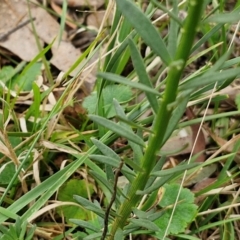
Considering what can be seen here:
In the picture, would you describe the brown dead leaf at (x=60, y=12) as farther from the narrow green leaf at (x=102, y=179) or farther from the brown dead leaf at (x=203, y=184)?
the narrow green leaf at (x=102, y=179)

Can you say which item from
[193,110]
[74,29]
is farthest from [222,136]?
[74,29]

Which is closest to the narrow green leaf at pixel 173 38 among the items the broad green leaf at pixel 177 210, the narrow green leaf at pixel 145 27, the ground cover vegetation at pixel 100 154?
the narrow green leaf at pixel 145 27

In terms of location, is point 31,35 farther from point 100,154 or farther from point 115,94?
point 100,154

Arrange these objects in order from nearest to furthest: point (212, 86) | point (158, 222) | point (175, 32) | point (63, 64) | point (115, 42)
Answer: point (175, 32)
point (212, 86)
point (158, 222)
point (115, 42)
point (63, 64)

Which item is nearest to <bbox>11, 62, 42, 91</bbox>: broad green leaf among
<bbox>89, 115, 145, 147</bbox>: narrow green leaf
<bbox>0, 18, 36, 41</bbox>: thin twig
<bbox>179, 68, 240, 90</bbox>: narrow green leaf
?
<bbox>0, 18, 36, 41</bbox>: thin twig

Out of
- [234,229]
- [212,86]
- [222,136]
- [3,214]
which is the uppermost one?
[212,86]

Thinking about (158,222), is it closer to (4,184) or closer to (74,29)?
(4,184)

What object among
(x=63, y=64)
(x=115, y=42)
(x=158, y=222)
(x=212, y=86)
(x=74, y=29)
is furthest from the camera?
(x=74, y=29)
